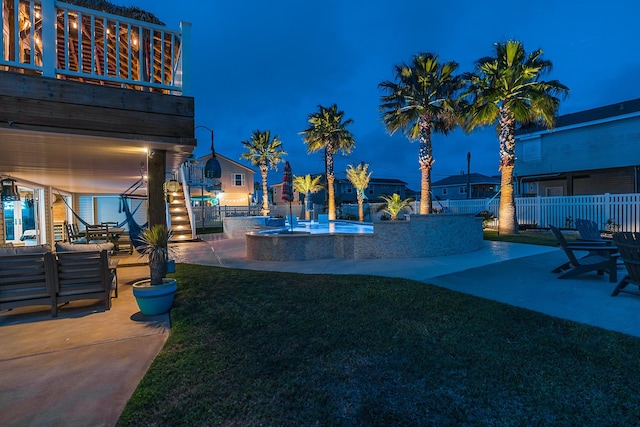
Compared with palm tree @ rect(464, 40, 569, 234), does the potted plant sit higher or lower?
lower

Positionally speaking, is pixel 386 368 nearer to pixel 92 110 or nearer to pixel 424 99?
pixel 92 110

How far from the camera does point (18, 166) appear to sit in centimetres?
691

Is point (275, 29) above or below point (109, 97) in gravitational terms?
above

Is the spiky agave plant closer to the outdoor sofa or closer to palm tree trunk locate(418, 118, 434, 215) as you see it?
the outdoor sofa

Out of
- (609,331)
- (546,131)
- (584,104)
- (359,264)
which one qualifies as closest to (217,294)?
(359,264)

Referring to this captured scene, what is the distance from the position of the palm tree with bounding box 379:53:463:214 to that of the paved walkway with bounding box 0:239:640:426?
7925 mm

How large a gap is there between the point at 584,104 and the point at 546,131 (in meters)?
129

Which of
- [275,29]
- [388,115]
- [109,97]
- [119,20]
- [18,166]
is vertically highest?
[275,29]

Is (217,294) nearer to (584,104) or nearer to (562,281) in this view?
(562,281)

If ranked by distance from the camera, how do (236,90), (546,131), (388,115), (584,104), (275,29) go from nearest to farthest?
(388,115) → (546,131) → (275,29) → (236,90) → (584,104)

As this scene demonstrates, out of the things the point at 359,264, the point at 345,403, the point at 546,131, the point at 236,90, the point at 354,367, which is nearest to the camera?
the point at 345,403

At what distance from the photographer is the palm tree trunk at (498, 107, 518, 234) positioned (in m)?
13.4

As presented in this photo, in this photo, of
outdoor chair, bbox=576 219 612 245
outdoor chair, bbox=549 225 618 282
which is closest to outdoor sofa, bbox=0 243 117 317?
outdoor chair, bbox=549 225 618 282

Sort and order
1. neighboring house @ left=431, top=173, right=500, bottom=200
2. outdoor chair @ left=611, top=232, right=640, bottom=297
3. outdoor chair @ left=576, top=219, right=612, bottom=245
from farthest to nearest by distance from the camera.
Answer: neighboring house @ left=431, top=173, right=500, bottom=200 → outdoor chair @ left=576, top=219, right=612, bottom=245 → outdoor chair @ left=611, top=232, right=640, bottom=297
